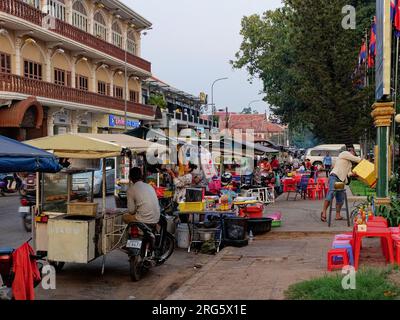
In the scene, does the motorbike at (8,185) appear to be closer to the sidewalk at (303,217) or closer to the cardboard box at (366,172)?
the sidewalk at (303,217)

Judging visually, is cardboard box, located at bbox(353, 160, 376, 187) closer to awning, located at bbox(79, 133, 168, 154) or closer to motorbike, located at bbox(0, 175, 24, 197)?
awning, located at bbox(79, 133, 168, 154)

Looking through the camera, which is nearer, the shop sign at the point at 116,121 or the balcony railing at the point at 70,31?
the balcony railing at the point at 70,31

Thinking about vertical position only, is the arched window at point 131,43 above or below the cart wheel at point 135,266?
above

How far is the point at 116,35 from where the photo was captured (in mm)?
38000

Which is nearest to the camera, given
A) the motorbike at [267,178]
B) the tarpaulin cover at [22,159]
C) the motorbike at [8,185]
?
the tarpaulin cover at [22,159]

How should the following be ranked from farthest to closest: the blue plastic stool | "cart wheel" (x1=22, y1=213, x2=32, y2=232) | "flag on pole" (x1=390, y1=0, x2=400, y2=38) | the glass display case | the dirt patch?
"flag on pole" (x1=390, y1=0, x2=400, y2=38) → "cart wheel" (x1=22, y1=213, x2=32, y2=232) → the dirt patch → the glass display case → the blue plastic stool

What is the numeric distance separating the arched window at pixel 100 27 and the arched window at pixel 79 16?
4.25 ft

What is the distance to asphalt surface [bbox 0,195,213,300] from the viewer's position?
7.20 metres

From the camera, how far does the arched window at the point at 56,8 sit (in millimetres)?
28625

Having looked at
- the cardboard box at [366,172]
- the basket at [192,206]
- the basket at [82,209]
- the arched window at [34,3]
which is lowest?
the basket at [192,206]

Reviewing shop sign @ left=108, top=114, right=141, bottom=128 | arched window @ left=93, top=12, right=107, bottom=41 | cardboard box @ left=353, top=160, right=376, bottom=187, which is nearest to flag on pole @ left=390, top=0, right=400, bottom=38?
cardboard box @ left=353, top=160, right=376, bottom=187

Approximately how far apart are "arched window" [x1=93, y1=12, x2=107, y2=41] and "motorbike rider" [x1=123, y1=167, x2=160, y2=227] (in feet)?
91.8

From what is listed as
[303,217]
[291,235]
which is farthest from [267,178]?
[291,235]

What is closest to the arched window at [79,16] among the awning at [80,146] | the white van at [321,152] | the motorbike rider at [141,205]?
the white van at [321,152]
